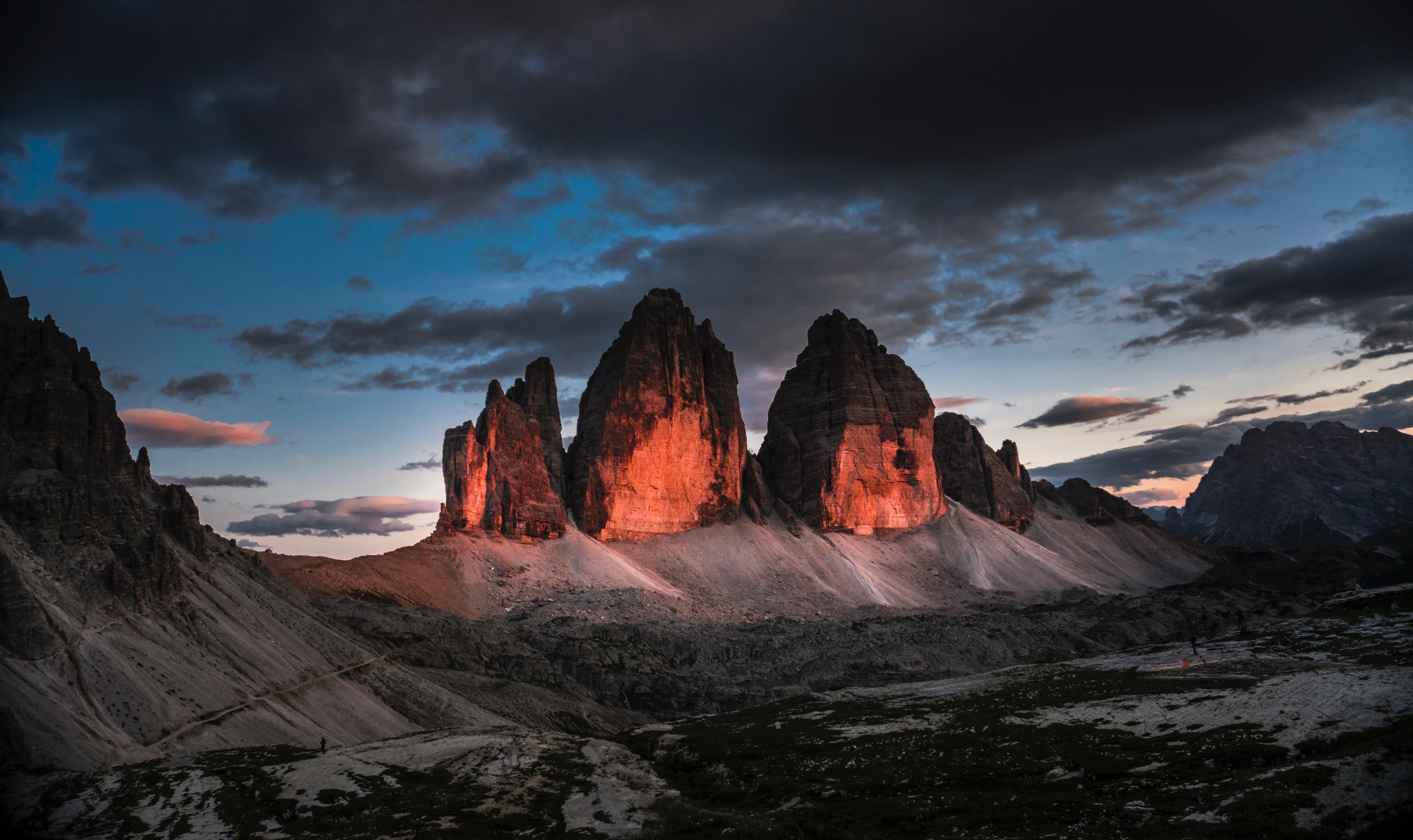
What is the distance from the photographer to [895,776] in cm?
4238

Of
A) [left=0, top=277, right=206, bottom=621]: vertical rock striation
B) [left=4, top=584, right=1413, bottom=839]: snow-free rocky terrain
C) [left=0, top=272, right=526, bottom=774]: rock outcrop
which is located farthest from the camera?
[left=0, top=277, right=206, bottom=621]: vertical rock striation

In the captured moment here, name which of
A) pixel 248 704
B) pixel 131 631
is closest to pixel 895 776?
pixel 248 704

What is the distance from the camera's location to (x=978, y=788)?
37938 millimetres

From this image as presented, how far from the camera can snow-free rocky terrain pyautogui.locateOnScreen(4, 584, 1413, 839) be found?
96.6 ft

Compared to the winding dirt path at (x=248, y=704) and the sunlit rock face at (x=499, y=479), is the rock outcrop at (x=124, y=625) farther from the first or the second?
the sunlit rock face at (x=499, y=479)

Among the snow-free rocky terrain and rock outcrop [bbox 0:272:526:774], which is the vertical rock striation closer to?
rock outcrop [bbox 0:272:526:774]

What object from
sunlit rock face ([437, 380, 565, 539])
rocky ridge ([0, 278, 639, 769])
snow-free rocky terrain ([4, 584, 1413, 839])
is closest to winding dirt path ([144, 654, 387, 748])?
rocky ridge ([0, 278, 639, 769])

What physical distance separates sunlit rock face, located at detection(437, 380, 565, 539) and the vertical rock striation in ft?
290

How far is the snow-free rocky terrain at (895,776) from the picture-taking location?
29438 millimetres

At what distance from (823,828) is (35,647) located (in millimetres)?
51664

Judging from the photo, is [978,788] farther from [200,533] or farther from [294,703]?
[200,533]

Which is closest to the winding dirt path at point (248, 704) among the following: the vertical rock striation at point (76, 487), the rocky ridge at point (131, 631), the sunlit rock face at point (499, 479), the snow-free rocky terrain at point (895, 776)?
the rocky ridge at point (131, 631)

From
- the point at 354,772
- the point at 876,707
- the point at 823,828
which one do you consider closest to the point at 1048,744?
the point at 823,828

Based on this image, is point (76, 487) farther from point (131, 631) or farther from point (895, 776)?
point (895, 776)
